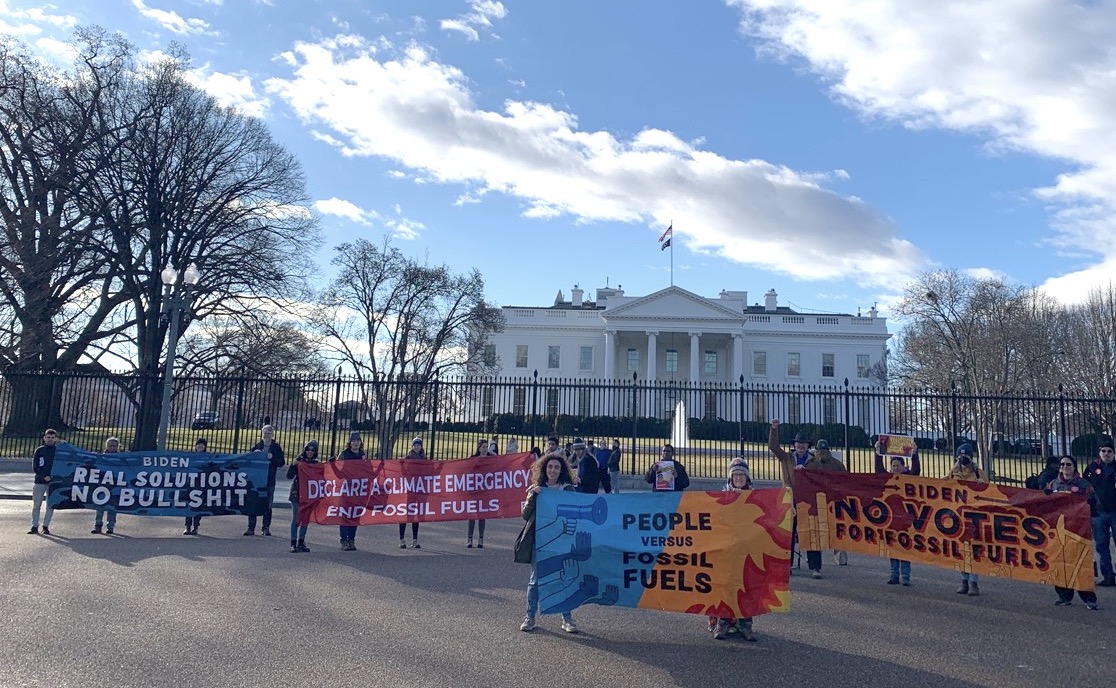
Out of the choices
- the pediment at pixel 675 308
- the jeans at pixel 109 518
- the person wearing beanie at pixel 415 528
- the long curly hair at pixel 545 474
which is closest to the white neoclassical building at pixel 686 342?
the pediment at pixel 675 308

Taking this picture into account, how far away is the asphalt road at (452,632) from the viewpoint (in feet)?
18.5

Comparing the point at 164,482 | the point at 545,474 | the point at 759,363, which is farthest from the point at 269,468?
the point at 759,363

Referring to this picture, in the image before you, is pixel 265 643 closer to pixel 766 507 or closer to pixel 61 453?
pixel 766 507

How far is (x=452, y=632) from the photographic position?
679 centimetres

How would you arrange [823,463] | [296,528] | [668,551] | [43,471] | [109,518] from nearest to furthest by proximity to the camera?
[668,551] < [823,463] < [296,528] < [43,471] < [109,518]

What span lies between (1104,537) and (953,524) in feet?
8.37

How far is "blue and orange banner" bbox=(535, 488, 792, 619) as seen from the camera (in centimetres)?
681

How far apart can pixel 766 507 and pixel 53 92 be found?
104 ft

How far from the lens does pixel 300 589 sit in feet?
27.8

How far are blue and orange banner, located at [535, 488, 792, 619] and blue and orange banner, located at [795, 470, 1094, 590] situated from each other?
125 inches

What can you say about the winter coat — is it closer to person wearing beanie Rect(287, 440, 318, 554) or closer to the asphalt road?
the asphalt road

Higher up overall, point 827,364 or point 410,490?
point 827,364

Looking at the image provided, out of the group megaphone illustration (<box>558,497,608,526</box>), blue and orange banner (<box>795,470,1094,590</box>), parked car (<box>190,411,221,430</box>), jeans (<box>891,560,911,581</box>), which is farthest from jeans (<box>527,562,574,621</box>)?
parked car (<box>190,411,221,430</box>)

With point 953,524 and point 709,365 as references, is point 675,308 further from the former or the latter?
point 953,524
